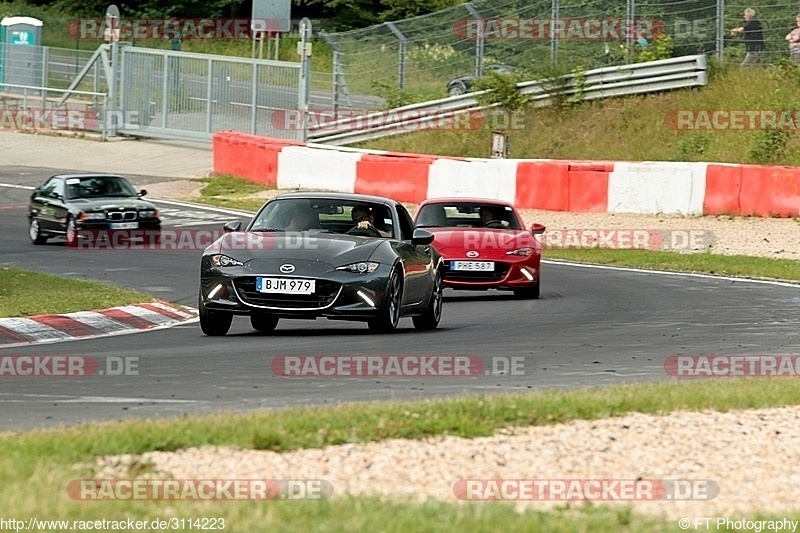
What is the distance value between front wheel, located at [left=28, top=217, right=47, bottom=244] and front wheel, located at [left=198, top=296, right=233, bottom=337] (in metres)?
12.7

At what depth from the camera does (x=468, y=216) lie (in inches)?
777

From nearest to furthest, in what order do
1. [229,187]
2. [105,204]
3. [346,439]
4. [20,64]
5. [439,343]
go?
[346,439] → [439,343] → [105,204] → [229,187] → [20,64]

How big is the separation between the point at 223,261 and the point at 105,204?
12789mm

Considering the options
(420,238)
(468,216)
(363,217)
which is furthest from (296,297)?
(468,216)

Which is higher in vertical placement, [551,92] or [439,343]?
[551,92]

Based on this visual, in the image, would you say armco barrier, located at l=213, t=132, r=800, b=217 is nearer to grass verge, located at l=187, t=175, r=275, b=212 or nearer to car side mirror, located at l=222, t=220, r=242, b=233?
grass verge, located at l=187, t=175, r=275, b=212

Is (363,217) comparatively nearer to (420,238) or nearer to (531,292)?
(420,238)

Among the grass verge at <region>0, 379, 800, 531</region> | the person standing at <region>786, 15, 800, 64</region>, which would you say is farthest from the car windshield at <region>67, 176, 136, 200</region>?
the grass verge at <region>0, 379, 800, 531</region>

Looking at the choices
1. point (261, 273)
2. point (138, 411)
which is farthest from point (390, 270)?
point (138, 411)

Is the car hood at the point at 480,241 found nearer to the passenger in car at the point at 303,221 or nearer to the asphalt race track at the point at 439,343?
the asphalt race track at the point at 439,343

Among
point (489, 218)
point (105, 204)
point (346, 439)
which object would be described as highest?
point (489, 218)

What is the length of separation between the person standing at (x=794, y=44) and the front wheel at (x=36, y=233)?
16930 millimetres

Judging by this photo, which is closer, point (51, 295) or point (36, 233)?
point (51, 295)

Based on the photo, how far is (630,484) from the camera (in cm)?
723
